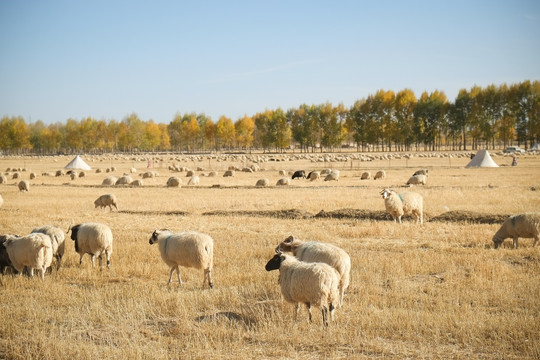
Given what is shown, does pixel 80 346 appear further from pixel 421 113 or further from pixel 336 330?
pixel 421 113

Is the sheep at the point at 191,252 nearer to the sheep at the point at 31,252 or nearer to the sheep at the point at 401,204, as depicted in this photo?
the sheep at the point at 31,252

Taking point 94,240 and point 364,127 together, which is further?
point 364,127

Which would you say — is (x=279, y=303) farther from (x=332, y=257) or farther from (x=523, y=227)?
(x=523, y=227)

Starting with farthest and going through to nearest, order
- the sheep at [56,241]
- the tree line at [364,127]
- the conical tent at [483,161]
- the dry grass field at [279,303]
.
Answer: the tree line at [364,127] < the conical tent at [483,161] < the sheep at [56,241] < the dry grass field at [279,303]

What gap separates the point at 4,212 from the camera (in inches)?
807

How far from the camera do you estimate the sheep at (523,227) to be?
12305 mm

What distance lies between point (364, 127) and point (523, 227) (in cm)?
8825

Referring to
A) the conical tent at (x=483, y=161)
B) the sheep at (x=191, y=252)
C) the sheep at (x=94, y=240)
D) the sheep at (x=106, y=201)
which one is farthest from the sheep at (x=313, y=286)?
the conical tent at (x=483, y=161)

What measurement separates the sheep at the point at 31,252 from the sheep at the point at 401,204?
12530 millimetres

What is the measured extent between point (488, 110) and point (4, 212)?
297ft

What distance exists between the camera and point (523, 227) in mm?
12414

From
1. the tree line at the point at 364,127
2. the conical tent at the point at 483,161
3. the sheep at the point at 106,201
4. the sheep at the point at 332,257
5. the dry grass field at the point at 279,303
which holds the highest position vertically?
the tree line at the point at 364,127

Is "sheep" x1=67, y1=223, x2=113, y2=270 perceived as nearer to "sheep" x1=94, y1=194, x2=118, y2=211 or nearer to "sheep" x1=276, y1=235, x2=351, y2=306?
"sheep" x1=276, y1=235, x2=351, y2=306

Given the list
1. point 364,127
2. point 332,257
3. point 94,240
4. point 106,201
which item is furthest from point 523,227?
point 364,127
